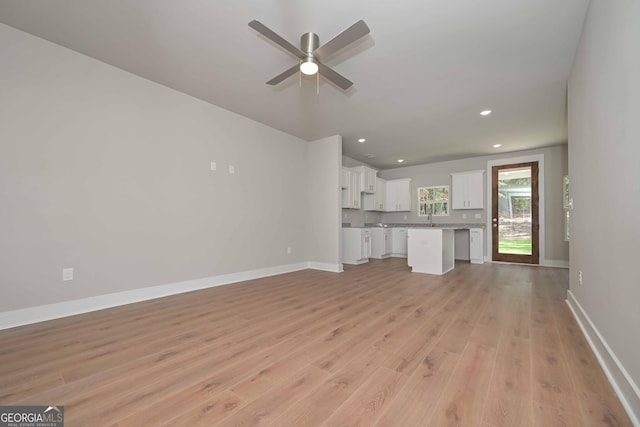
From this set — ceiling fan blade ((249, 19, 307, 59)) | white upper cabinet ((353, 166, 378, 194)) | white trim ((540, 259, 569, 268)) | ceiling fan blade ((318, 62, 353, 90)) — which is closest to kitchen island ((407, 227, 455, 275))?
white upper cabinet ((353, 166, 378, 194))

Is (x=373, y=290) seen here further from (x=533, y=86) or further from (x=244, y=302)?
(x=533, y=86)

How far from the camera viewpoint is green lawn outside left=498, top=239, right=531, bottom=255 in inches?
249

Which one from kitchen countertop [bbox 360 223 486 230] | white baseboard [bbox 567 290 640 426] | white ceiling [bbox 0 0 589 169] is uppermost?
white ceiling [bbox 0 0 589 169]

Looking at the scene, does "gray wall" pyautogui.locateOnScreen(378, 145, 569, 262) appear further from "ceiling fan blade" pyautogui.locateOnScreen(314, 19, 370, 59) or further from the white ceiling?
"ceiling fan blade" pyautogui.locateOnScreen(314, 19, 370, 59)

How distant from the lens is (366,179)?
22.7ft

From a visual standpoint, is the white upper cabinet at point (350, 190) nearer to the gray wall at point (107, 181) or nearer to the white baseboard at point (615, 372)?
the gray wall at point (107, 181)

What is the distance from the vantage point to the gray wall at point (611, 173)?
1.36m

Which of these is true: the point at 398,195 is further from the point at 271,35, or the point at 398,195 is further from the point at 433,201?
the point at 271,35

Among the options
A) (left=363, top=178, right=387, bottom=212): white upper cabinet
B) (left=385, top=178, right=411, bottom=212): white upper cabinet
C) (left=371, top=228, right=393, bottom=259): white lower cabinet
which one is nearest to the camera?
(left=371, top=228, right=393, bottom=259): white lower cabinet

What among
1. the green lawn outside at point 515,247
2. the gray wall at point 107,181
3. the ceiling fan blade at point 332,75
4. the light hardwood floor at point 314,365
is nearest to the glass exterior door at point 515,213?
the green lawn outside at point 515,247

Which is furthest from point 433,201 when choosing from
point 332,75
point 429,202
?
point 332,75

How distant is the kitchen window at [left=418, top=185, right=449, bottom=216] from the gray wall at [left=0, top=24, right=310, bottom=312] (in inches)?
208

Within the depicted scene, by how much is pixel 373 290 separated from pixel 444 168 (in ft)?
17.2

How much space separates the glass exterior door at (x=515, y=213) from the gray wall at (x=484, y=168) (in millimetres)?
222
